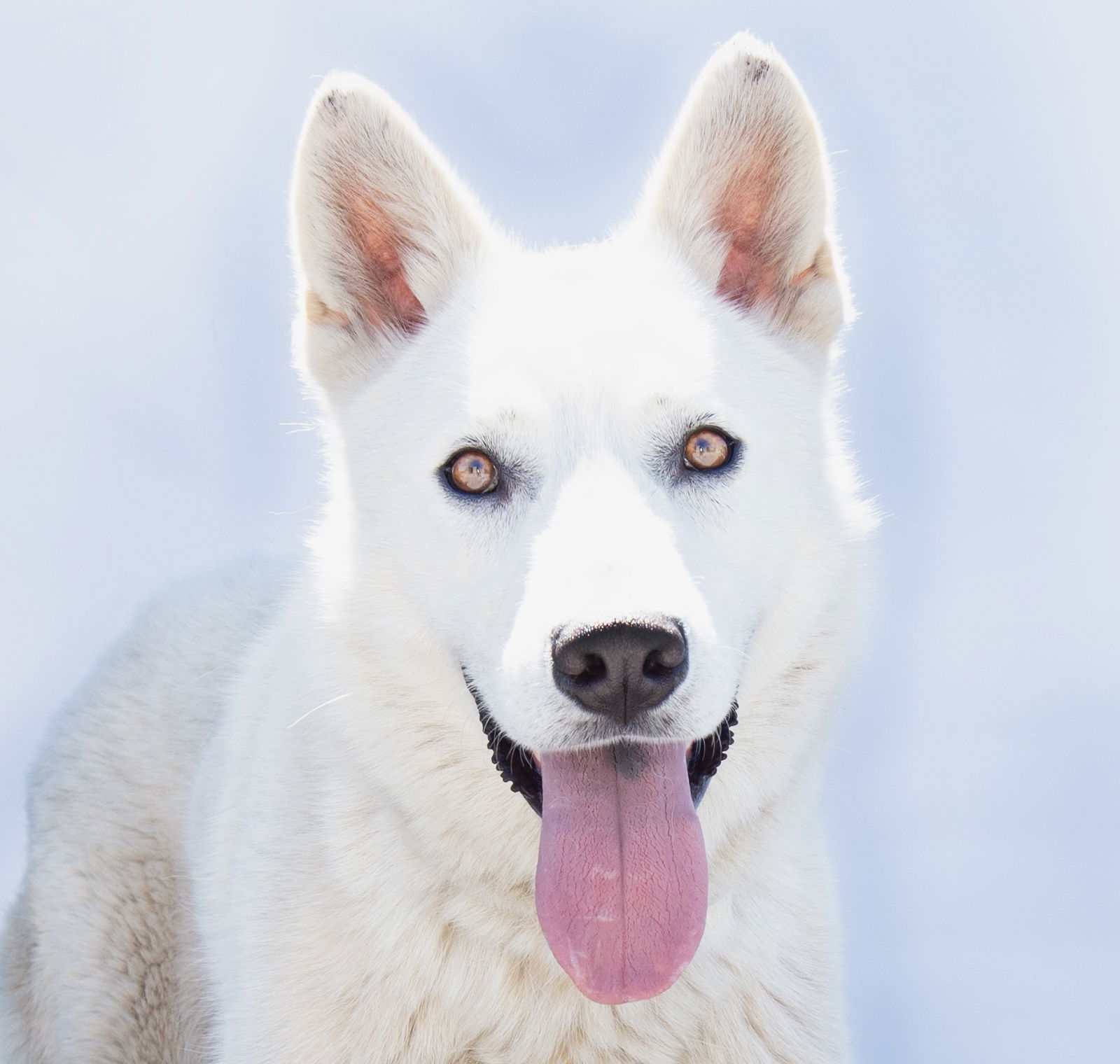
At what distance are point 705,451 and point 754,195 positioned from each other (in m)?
0.83

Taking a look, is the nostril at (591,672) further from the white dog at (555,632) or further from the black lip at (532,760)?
the black lip at (532,760)

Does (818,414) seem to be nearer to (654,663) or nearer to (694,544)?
(694,544)

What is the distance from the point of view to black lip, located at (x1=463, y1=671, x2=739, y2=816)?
9.29 feet

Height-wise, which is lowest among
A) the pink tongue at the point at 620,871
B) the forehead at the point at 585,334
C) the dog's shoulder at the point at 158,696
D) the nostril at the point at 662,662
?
the dog's shoulder at the point at 158,696

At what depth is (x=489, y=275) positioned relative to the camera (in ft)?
11.1

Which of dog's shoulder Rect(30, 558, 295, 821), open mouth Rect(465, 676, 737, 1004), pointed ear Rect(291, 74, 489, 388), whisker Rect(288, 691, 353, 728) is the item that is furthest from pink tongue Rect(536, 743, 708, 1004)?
dog's shoulder Rect(30, 558, 295, 821)

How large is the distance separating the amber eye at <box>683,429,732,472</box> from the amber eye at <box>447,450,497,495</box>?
45 cm

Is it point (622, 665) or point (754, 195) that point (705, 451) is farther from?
point (754, 195)

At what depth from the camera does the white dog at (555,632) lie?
2.67 meters

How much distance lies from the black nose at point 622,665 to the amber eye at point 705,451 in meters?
0.63

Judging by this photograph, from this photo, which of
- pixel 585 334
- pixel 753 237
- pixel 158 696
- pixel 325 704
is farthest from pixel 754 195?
pixel 158 696

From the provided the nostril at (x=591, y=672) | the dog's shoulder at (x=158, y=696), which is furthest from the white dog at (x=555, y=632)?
the dog's shoulder at (x=158, y=696)

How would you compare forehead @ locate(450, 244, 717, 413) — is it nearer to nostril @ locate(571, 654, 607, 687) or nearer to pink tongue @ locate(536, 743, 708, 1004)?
nostril @ locate(571, 654, 607, 687)

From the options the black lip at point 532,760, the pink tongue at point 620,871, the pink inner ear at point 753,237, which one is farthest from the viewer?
the pink inner ear at point 753,237
